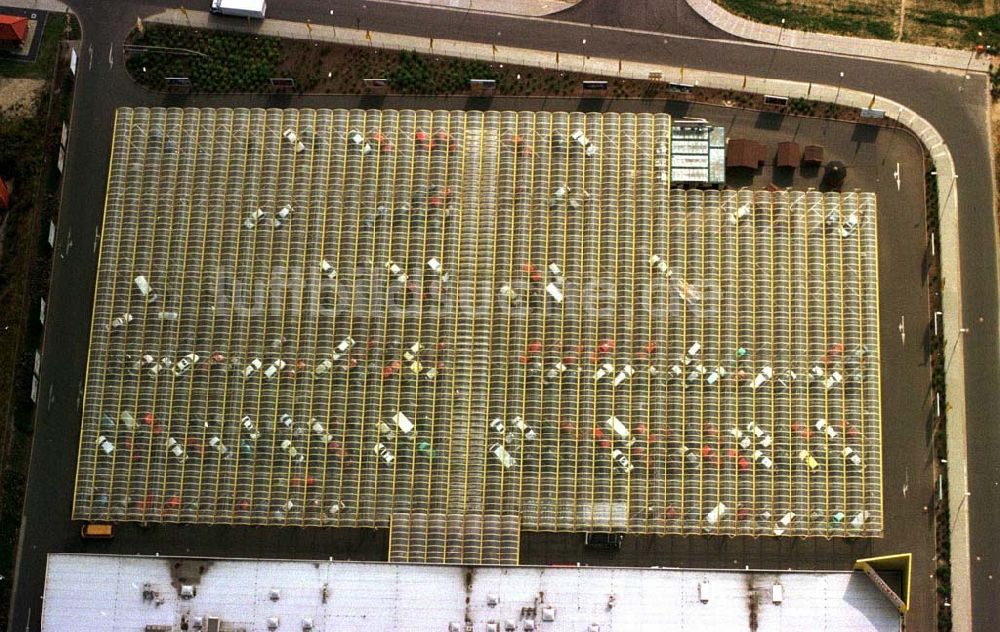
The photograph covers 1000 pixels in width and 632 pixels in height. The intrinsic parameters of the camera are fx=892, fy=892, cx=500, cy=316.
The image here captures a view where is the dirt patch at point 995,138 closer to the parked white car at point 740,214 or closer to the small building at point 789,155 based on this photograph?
the small building at point 789,155

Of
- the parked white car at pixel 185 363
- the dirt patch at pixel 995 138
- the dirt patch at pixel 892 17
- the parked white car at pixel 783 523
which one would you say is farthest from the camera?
the dirt patch at pixel 892 17

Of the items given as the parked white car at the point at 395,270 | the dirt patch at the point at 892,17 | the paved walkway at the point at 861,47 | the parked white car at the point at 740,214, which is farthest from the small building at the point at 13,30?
the parked white car at the point at 740,214

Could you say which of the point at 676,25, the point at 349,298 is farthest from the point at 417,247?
the point at 676,25

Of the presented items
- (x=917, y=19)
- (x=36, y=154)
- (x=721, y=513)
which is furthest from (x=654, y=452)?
(x=36, y=154)

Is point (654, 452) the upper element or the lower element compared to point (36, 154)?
lower

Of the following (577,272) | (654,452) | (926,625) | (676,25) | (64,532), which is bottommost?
(926,625)

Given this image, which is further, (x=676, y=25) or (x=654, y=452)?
(x=676, y=25)

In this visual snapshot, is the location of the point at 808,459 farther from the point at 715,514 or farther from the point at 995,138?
the point at 995,138

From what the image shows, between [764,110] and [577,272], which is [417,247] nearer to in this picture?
[577,272]
